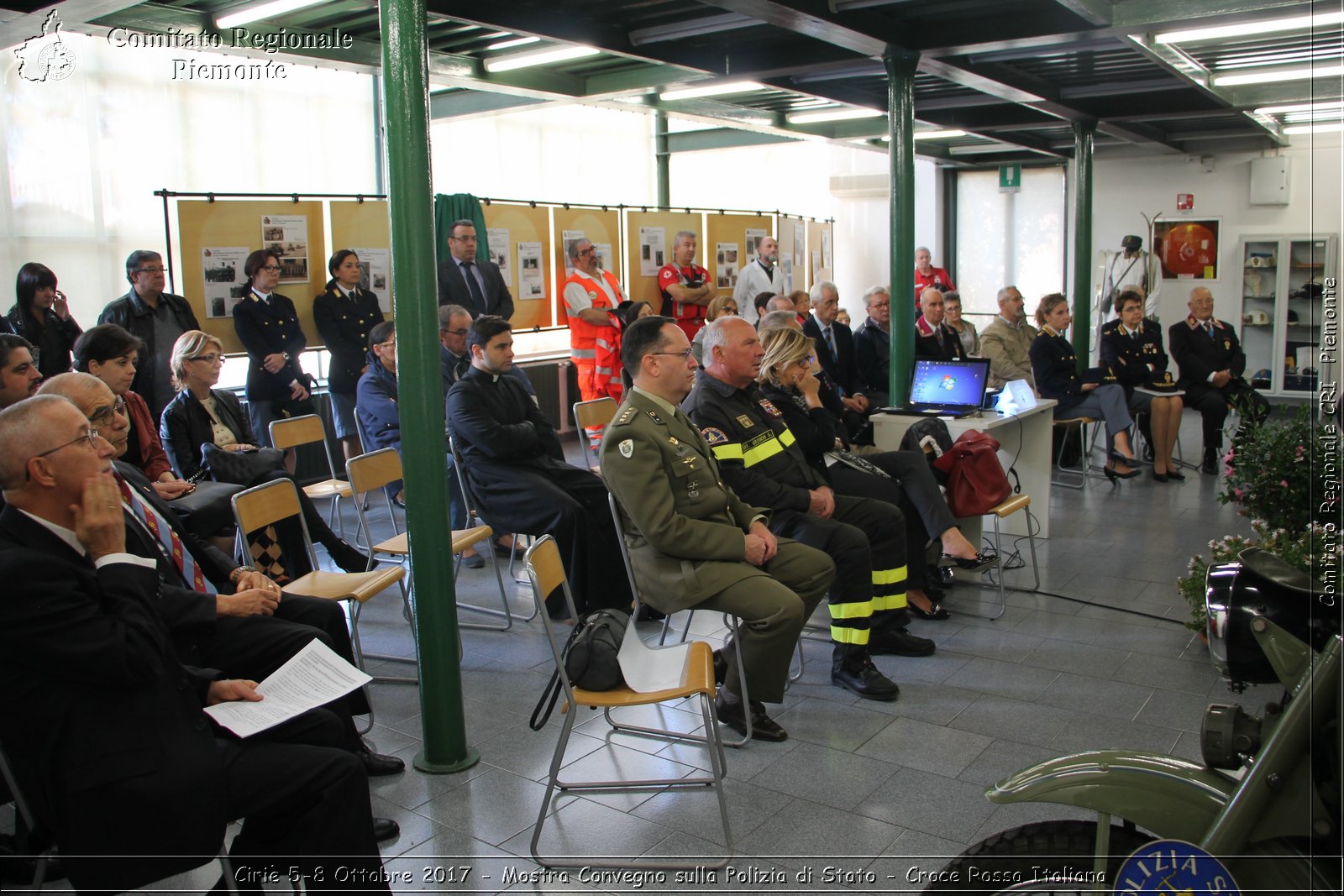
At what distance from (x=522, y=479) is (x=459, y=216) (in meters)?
4.05

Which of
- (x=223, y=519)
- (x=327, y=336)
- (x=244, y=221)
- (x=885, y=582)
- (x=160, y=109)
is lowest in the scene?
(x=885, y=582)

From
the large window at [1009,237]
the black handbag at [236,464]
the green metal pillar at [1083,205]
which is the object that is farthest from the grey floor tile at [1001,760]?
the large window at [1009,237]

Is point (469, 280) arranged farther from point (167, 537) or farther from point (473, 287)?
point (167, 537)

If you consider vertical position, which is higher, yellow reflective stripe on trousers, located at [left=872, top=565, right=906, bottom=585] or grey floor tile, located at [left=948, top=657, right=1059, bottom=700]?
yellow reflective stripe on trousers, located at [left=872, top=565, right=906, bottom=585]

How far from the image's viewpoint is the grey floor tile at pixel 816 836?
2.95 metres

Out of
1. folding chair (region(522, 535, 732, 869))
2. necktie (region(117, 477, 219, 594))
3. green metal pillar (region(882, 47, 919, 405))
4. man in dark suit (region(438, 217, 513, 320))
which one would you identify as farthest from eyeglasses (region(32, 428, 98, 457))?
man in dark suit (region(438, 217, 513, 320))

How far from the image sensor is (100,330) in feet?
13.8

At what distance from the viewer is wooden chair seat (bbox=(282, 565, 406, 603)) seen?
379 cm

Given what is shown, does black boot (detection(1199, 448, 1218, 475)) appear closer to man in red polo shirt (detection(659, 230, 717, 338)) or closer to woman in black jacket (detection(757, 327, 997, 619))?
woman in black jacket (detection(757, 327, 997, 619))

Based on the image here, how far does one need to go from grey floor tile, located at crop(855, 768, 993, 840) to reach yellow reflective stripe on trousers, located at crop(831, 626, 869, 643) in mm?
747

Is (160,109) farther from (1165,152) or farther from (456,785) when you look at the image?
(1165,152)

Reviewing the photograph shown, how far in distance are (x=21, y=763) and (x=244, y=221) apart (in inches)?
217

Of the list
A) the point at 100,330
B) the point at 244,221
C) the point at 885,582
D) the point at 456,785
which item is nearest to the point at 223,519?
the point at 100,330

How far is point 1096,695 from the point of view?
4016mm
